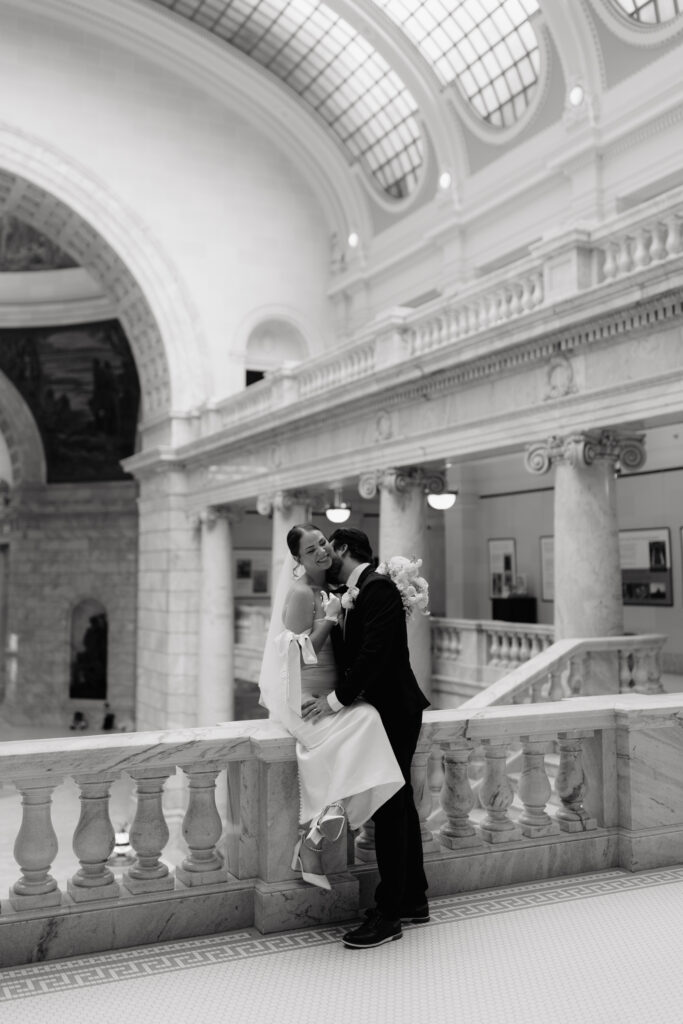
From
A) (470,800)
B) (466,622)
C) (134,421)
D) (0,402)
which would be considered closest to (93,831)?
(470,800)

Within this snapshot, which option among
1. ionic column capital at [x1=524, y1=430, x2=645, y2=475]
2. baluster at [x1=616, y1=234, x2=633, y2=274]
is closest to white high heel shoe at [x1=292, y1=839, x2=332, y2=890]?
ionic column capital at [x1=524, y1=430, x2=645, y2=475]

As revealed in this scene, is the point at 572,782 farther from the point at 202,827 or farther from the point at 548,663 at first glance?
the point at 548,663

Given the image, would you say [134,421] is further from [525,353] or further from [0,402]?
[525,353]

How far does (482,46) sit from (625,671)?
1299 cm

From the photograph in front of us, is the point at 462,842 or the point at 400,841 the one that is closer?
the point at 400,841

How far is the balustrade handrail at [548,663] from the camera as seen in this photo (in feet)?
29.3

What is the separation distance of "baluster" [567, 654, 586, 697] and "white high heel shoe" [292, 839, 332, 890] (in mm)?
5760

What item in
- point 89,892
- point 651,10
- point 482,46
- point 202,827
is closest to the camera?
point 89,892

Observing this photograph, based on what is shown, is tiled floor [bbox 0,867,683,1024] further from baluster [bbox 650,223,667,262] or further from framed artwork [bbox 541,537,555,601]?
framed artwork [bbox 541,537,555,601]

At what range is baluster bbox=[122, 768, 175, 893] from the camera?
4.54 metres

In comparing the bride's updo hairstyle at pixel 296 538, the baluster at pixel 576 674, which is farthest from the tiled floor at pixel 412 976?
the baluster at pixel 576 674

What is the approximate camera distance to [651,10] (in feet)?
48.3

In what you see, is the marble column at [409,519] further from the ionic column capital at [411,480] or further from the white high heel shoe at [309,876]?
the white high heel shoe at [309,876]

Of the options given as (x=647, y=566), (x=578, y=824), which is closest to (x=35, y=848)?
(x=578, y=824)
